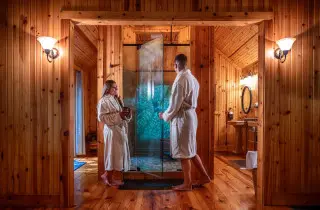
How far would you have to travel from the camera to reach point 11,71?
260 cm

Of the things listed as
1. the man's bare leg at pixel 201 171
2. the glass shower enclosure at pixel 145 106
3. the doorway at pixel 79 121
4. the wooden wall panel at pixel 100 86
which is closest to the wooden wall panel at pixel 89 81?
the doorway at pixel 79 121

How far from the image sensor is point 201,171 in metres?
3.06

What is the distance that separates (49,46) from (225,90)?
531cm

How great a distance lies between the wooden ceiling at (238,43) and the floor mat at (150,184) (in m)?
3.40

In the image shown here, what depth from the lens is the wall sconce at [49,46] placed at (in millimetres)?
2428

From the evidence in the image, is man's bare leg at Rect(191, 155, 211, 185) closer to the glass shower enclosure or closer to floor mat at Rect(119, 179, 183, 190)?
floor mat at Rect(119, 179, 183, 190)

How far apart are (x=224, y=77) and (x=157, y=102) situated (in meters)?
3.81

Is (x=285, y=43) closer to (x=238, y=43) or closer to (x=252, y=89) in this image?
(x=238, y=43)

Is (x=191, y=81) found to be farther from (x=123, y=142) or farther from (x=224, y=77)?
(x=224, y=77)

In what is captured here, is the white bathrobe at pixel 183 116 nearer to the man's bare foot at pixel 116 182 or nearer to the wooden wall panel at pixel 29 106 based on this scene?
the man's bare foot at pixel 116 182

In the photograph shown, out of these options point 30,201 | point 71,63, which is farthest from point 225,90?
point 30,201

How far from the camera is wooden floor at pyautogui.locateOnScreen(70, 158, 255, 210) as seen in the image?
8.36ft

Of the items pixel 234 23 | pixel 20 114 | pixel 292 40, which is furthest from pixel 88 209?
pixel 292 40

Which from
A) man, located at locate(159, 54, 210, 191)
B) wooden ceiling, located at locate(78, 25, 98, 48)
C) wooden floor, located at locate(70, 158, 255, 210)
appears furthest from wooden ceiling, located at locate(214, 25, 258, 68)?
wooden floor, located at locate(70, 158, 255, 210)
